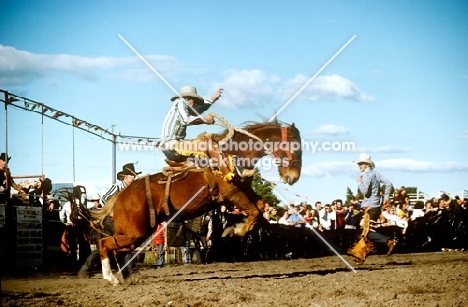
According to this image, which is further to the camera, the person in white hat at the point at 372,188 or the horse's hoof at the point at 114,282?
the person in white hat at the point at 372,188

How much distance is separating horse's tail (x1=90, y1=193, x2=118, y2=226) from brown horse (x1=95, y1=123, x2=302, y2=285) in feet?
1.09

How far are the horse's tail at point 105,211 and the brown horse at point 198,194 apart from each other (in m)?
0.33

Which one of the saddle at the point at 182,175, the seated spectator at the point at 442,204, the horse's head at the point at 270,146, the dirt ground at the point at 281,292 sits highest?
the horse's head at the point at 270,146

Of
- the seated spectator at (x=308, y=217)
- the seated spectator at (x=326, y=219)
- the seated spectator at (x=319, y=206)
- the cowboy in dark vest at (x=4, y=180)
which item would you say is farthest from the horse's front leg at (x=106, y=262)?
the seated spectator at (x=319, y=206)

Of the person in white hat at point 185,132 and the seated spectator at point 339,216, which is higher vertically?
the person in white hat at point 185,132

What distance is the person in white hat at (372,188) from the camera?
402 inches

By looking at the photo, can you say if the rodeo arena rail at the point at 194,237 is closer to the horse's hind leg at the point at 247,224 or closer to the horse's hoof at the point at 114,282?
the horse's hind leg at the point at 247,224

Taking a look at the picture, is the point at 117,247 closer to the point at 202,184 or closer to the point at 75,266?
the point at 202,184

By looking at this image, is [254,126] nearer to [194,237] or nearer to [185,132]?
[185,132]

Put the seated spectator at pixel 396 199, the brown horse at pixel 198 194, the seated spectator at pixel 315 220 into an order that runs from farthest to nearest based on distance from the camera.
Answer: the seated spectator at pixel 396 199
the seated spectator at pixel 315 220
the brown horse at pixel 198 194

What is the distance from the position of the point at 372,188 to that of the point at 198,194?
→ 3065mm

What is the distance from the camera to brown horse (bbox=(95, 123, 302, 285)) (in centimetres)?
892

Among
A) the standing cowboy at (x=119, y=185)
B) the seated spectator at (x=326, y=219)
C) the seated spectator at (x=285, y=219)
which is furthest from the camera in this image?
the seated spectator at (x=326, y=219)

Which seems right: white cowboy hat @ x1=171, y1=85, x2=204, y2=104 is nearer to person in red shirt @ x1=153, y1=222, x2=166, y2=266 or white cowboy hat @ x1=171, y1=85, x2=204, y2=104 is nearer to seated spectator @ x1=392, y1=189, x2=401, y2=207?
person in red shirt @ x1=153, y1=222, x2=166, y2=266
